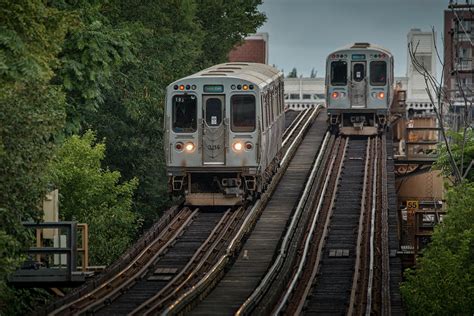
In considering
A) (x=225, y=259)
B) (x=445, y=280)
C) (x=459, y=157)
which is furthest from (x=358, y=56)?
(x=445, y=280)

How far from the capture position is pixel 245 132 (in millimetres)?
39469

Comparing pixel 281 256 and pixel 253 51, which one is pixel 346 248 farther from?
pixel 253 51

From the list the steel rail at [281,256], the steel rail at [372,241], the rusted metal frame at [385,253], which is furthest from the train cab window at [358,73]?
the steel rail at [281,256]

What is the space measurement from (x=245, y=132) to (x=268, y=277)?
810 cm

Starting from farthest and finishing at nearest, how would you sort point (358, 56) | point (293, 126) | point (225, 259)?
point (293, 126) < point (358, 56) < point (225, 259)

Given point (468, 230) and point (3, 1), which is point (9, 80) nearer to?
point (3, 1)

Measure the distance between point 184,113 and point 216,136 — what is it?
3.08ft

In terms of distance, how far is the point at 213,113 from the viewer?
129 ft

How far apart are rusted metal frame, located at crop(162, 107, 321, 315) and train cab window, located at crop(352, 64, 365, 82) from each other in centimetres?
581

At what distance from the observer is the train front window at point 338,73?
5350cm

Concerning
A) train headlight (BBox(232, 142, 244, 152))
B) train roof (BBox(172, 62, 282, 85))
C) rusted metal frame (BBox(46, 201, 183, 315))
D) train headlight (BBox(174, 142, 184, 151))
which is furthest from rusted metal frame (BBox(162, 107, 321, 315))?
train roof (BBox(172, 62, 282, 85))

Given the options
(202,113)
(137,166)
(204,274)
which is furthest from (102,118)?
(204,274)

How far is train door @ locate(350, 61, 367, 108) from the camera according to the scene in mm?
53406

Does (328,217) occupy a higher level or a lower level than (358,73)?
lower
